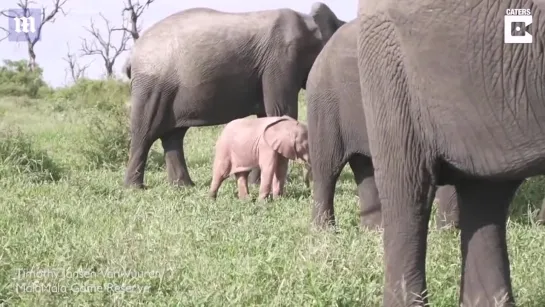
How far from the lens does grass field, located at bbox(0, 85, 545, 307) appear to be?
9.67 feet

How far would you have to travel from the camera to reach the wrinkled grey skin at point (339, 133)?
427cm

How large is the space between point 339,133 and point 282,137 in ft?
4.98

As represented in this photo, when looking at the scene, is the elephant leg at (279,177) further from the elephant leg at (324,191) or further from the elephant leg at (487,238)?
the elephant leg at (487,238)

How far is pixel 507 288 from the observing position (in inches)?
102

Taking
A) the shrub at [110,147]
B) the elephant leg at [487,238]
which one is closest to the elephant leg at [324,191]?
the elephant leg at [487,238]

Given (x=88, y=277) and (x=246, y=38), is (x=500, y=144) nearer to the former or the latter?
(x=88, y=277)

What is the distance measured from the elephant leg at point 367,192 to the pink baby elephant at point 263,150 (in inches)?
47.2

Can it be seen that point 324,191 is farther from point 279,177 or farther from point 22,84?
point 22,84

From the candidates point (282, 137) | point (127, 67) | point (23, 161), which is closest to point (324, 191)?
point (282, 137)

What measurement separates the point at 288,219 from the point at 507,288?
7.90 feet

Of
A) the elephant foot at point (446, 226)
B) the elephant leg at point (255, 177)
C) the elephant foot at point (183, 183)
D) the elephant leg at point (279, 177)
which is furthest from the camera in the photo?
the elephant leg at point (255, 177)

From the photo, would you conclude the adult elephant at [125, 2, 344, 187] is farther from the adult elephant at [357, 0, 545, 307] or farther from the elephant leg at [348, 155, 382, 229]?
the adult elephant at [357, 0, 545, 307]

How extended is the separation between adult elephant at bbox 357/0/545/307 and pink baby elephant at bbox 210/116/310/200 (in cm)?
332

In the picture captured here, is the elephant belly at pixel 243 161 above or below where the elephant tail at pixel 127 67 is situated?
below
